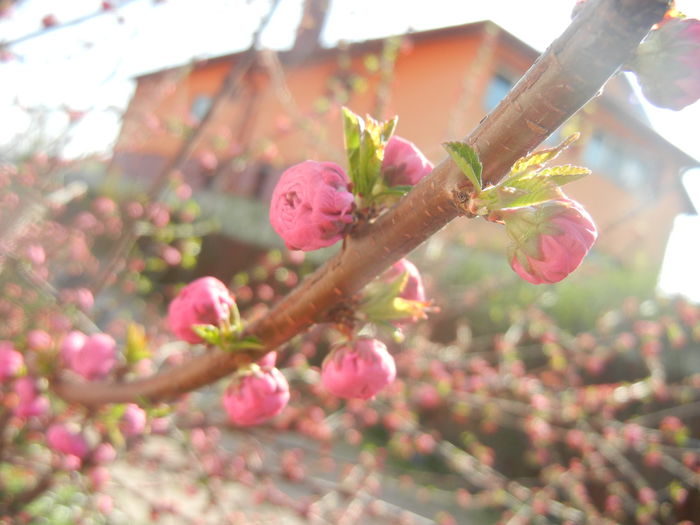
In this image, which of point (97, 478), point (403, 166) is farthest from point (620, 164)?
point (403, 166)

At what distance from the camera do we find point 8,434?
2.78m

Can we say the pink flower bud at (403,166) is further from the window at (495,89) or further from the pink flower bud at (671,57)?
the window at (495,89)

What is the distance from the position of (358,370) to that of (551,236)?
0.41m

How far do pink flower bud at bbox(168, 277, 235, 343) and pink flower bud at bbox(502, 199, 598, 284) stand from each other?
55 cm

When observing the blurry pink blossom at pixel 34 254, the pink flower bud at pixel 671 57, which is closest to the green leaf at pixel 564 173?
the pink flower bud at pixel 671 57

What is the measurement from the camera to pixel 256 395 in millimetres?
1011

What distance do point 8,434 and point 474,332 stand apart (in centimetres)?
711

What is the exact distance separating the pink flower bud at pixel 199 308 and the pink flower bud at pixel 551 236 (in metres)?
0.55

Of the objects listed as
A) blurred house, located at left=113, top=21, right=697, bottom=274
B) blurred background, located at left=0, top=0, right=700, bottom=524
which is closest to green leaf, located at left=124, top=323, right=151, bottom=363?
blurred background, located at left=0, top=0, right=700, bottom=524

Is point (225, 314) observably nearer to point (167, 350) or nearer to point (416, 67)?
point (167, 350)

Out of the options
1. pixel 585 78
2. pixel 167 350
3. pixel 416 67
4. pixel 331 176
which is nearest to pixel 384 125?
pixel 331 176

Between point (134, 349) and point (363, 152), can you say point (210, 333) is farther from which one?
point (134, 349)

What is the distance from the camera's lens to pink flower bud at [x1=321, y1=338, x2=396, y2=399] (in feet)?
Result: 3.21

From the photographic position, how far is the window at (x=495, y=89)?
37.1ft
